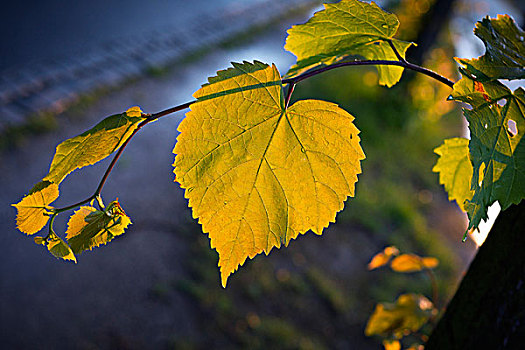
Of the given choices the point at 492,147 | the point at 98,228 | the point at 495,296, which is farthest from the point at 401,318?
the point at 98,228

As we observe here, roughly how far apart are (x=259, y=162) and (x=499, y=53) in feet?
1.20

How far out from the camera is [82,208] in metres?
0.59

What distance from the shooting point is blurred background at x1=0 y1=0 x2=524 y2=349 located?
8.59ft

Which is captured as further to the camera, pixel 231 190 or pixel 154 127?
pixel 154 127

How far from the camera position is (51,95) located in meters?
4.05

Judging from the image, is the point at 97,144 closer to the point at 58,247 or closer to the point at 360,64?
the point at 58,247

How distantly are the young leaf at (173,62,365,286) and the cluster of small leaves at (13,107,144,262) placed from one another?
0.08 metres

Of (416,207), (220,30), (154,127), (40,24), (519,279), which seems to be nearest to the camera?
(519,279)

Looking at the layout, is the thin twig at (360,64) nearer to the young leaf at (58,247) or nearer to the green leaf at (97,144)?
the green leaf at (97,144)

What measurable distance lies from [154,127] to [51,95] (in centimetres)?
92

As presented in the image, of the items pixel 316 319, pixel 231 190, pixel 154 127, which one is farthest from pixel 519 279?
pixel 154 127

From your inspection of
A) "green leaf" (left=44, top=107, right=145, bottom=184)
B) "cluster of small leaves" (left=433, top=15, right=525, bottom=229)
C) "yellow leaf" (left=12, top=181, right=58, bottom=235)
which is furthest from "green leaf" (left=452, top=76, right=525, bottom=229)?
"yellow leaf" (left=12, top=181, right=58, bottom=235)

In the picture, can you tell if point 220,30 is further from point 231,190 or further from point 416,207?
point 231,190

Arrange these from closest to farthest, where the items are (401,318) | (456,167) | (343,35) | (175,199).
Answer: (343,35)
(456,167)
(401,318)
(175,199)
